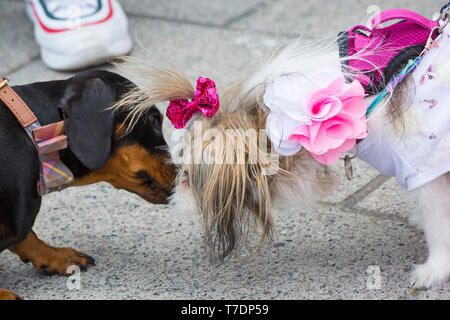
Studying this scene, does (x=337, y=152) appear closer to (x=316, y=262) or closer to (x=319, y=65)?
(x=319, y=65)

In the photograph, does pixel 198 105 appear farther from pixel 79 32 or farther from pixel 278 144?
pixel 79 32

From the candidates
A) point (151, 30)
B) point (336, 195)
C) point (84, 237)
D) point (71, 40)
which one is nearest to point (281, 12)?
point (151, 30)

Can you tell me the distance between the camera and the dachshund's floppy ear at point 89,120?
226 centimetres

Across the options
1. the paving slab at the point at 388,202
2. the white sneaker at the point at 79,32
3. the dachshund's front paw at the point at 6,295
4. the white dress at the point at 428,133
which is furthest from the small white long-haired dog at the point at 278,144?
the white sneaker at the point at 79,32

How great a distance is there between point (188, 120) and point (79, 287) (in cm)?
83

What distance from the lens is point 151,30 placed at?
4.73 metres

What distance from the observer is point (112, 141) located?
7.83 ft

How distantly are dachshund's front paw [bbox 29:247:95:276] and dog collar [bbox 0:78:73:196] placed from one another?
0.38m

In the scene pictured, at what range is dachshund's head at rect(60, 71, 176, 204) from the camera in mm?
2275

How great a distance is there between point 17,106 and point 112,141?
350mm

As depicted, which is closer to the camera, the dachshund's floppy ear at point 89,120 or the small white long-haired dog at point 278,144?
the small white long-haired dog at point 278,144

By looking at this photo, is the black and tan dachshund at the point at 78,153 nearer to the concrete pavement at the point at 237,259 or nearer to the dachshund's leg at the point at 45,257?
the dachshund's leg at the point at 45,257

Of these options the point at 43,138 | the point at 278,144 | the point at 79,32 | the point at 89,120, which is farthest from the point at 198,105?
the point at 79,32

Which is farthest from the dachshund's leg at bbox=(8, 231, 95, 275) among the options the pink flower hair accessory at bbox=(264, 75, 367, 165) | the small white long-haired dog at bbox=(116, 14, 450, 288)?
the pink flower hair accessory at bbox=(264, 75, 367, 165)
